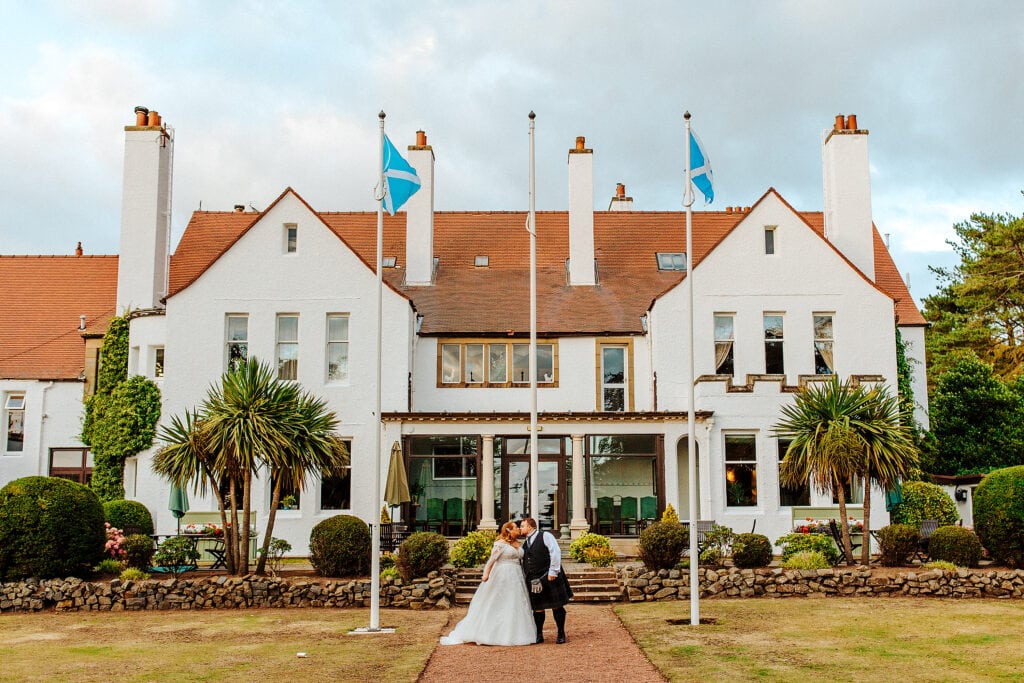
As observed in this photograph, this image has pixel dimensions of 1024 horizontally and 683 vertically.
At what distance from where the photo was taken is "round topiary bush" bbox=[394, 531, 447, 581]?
18.1m

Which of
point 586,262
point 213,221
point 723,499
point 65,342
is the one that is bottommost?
point 723,499

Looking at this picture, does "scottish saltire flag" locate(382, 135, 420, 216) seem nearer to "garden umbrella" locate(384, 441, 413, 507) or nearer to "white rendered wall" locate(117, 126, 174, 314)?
"garden umbrella" locate(384, 441, 413, 507)

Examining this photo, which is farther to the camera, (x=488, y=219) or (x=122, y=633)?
(x=488, y=219)

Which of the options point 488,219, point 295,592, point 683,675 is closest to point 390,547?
point 295,592

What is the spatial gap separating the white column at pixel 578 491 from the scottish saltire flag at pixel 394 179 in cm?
948

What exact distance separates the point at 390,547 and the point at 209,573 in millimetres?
3840

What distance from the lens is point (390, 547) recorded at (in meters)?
21.5

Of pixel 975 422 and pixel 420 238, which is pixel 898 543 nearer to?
pixel 975 422

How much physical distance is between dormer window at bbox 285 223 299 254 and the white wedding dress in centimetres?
1460

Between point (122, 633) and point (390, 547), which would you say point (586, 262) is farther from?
point (122, 633)

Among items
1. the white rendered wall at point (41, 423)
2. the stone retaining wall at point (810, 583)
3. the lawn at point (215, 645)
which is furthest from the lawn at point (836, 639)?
the white rendered wall at point (41, 423)

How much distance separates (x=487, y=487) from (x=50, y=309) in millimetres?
17634

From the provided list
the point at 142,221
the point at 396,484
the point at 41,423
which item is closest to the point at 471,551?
the point at 396,484

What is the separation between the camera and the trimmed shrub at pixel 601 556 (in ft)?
64.5
